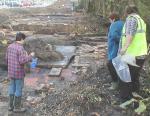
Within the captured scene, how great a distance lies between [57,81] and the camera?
1213 cm

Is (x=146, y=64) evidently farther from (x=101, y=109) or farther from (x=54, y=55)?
(x=54, y=55)

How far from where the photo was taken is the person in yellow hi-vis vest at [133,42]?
8.46m

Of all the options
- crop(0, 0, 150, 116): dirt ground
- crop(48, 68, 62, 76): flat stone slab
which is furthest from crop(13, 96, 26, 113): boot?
crop(48, 68, 62, 76): flat stone slab

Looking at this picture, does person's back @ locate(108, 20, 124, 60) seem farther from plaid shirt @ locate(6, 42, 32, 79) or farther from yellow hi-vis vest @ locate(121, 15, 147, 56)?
plaid shirt @ locate(6, 42, 32, 79)

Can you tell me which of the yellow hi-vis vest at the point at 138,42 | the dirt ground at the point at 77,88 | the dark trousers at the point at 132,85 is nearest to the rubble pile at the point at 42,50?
the dirt ground at the point at 77,88

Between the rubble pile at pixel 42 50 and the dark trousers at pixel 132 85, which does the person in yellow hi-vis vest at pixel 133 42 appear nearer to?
the dark trousers at pixel 132 85

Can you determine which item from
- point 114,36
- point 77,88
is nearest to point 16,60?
point 77,88

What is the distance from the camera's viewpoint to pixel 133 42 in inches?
338

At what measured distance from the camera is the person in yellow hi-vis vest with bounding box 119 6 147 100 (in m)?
8.46

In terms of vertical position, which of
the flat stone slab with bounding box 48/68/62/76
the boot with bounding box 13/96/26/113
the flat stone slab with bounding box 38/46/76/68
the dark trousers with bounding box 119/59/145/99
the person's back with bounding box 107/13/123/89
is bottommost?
the flat stone slab with bounding box 38/46/76/68

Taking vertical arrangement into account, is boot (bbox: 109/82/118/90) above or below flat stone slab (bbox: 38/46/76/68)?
above

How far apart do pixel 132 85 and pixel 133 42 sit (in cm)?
90

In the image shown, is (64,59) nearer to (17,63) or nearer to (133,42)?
(17,63)

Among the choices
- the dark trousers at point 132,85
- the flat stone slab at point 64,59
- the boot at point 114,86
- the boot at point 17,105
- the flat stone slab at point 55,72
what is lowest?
the flat stone slab at point 64,59
